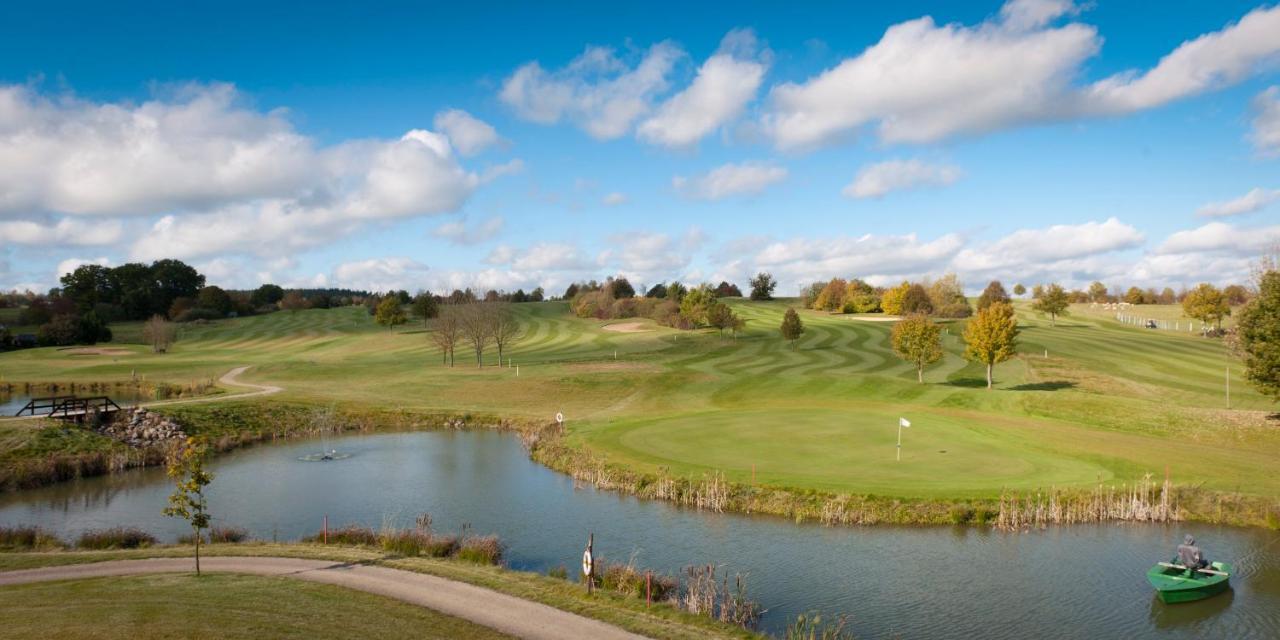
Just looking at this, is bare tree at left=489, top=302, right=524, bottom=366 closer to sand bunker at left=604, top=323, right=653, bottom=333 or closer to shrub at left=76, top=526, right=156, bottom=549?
sand bunker at left=604, top=323, right=653, bottom=333

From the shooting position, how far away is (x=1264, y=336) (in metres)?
42.2

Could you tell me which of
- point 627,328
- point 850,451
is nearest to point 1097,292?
point 627,328

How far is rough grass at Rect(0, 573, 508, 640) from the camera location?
15172mm

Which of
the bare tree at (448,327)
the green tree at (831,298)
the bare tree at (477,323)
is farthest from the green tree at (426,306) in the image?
the green tree at (831,298)

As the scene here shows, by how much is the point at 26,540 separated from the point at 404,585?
1661 cm

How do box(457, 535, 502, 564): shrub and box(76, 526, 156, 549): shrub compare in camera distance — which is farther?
box(76, 526, 156, 549): shrub

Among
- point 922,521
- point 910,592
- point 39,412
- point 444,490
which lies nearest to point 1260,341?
point 922,521

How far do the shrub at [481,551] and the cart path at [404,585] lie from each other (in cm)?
313

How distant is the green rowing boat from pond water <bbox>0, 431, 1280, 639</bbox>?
35 cm

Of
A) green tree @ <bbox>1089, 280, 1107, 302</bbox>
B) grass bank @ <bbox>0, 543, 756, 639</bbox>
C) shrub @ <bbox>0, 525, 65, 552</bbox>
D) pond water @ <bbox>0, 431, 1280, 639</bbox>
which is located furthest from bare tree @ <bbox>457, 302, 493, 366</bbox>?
green tree @ <bbox>1089, 280, 1107, 302</bbox>

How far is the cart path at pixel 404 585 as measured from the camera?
17312 mm

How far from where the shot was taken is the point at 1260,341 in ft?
139

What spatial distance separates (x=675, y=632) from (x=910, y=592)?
899 cm

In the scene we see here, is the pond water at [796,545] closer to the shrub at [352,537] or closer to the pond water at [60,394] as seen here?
the shrub at [352,537]
